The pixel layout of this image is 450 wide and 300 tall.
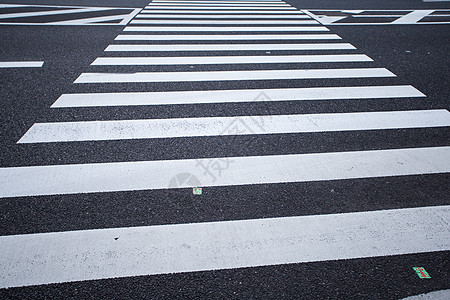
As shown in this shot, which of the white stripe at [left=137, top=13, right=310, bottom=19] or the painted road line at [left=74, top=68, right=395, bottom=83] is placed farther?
the white stripe at [left=137, top=13, right=310, bottom=19]

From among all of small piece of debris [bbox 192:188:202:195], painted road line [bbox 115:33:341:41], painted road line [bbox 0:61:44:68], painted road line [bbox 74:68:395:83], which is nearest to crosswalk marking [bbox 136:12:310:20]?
painted road line [bbox 115:33:341:41]

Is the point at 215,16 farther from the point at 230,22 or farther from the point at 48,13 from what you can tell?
the point at 48,13

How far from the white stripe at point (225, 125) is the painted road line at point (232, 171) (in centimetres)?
54

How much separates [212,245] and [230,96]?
2.83 m

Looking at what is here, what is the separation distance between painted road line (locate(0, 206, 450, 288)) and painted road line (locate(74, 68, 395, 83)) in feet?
10.8

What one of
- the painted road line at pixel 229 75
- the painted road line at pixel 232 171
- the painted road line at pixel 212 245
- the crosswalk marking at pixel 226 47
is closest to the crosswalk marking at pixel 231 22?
the crosswalk marking at pixel 226 47

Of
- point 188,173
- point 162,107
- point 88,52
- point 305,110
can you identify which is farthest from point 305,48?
point 188,173

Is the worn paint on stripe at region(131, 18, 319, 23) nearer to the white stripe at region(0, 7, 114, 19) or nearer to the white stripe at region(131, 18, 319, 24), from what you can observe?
the white stripe at region(131, 18, 319, 24)

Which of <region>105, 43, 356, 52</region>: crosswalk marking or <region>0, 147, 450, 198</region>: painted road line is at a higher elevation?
<region>105, 43, 356, 52</region>: crosswalk marking

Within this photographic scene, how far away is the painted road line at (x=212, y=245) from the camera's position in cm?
237

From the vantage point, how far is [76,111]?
14.5 ft

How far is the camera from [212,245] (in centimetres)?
257

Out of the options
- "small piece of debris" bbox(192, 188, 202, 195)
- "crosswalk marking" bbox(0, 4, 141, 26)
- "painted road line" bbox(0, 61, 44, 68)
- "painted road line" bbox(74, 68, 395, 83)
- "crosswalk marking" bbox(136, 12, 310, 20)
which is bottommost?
"small piece of debris" bbox(192, 188, 202, 195)

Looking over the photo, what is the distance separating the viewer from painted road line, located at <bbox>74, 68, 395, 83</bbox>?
17.8ft
